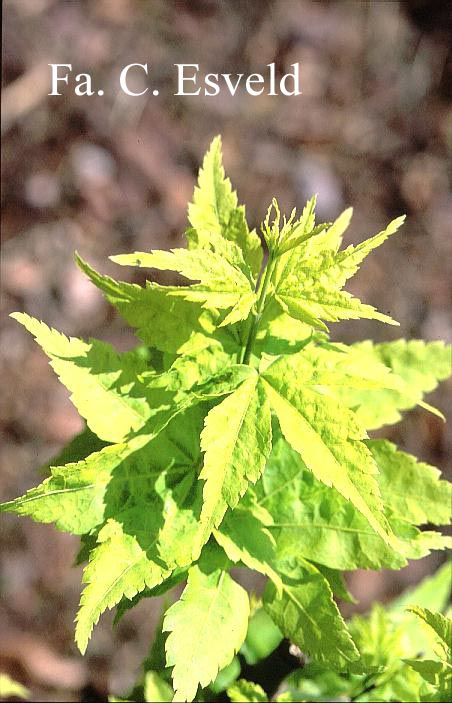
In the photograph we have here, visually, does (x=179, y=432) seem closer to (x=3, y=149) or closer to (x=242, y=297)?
(x=242, y=297)

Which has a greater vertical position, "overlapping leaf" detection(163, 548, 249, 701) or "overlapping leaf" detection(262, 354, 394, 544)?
"overlapping leaf" detection(262, 354, 394, 544)

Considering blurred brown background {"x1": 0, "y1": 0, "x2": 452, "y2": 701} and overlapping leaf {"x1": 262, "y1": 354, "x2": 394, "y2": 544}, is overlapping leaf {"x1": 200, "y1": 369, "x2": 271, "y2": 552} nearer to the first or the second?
overlapping leaf {"x1": 262, "y1": 354, "x2": 394, "y2": 544}

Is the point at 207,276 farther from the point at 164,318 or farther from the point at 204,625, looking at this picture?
the point at 204,625

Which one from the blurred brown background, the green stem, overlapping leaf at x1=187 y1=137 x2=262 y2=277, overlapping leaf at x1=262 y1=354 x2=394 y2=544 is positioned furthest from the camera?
the blurred brown background

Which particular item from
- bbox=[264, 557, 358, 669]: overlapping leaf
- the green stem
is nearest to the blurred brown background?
bbox=[264, 557, 358, 669]: overlapping leaf

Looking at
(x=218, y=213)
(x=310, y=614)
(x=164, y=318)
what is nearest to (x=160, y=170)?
(x=218, y=213)

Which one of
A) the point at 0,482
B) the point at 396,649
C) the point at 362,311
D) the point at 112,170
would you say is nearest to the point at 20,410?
the point at 0,482

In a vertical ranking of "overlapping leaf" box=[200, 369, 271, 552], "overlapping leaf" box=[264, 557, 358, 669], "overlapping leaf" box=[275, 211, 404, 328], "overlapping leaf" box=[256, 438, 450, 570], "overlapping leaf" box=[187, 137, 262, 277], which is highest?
"overlapping leaf" box=[187, 137, 262, 277]
